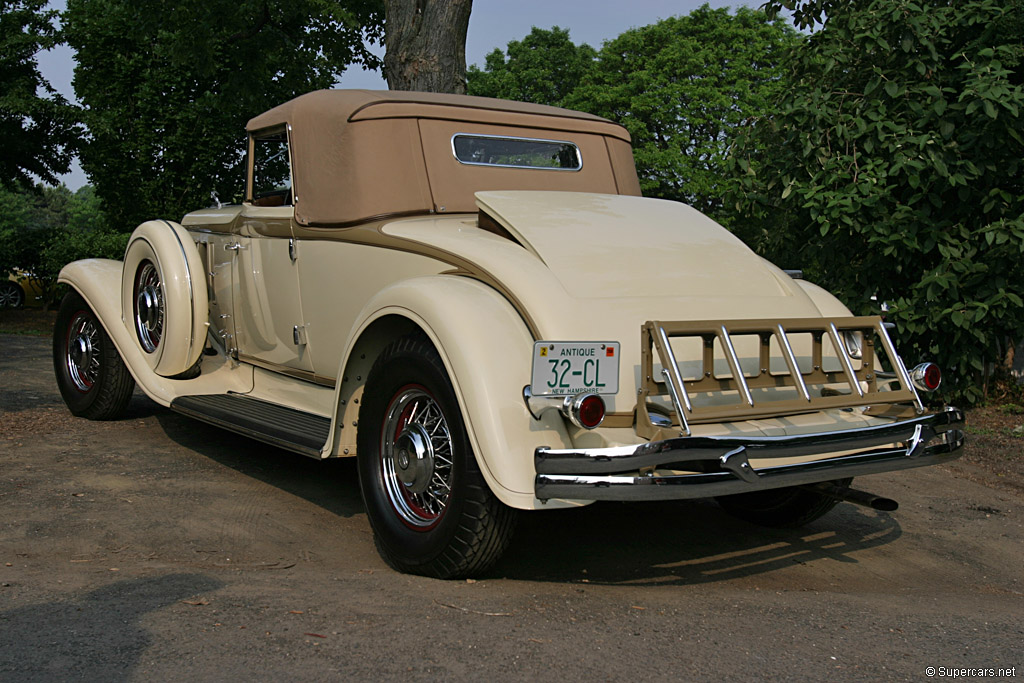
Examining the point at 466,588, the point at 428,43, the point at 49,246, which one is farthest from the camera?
the point at 49,246

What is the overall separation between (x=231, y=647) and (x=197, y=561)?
1008 mm

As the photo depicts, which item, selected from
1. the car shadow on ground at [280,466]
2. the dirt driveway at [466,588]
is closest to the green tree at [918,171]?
the dirt driveway at [466,588]

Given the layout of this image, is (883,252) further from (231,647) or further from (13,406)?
(13,406)

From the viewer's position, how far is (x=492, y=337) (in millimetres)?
3611

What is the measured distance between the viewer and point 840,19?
26.3ft

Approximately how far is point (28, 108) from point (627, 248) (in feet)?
49.1

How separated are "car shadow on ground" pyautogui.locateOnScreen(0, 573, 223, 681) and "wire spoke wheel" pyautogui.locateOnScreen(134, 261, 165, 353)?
9.22 feet

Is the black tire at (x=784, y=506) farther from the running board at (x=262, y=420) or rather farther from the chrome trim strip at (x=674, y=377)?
the running board at (x=262, y=420)

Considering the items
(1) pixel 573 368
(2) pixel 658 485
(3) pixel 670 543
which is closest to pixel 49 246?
(3) pixel 670 543

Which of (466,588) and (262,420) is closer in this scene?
(466,588)

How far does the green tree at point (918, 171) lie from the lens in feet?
23.7

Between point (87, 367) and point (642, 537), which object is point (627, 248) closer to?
point (642, 537)

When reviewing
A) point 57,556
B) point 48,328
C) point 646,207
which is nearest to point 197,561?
point 57,556

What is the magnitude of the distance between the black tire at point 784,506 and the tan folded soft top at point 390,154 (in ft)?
6.84
